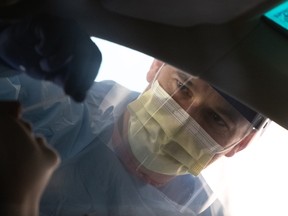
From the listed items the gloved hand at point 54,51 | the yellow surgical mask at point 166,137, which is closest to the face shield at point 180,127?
the yellow surgical mask at point 166,137

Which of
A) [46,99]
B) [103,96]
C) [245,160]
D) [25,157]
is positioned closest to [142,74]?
[103,96]

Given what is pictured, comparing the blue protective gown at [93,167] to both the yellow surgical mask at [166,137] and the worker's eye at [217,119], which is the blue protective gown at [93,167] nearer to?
the yellow surgical mask at [166,137]

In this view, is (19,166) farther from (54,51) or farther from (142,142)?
(142,142)

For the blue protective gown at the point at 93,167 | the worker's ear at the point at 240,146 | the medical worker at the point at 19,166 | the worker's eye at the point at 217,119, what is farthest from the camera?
the worker's ear at the point at 240,146

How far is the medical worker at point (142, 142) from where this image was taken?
2.05ft

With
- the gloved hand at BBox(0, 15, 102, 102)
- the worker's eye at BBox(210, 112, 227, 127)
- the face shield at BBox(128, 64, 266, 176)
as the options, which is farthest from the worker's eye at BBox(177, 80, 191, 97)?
the gloved hand at BBox(0, 15, 102, 102)

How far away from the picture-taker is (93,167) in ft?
2.40

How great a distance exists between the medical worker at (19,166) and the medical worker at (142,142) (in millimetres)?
137

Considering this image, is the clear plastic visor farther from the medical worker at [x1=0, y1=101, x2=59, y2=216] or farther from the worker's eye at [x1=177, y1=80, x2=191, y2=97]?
the medical worker at [x1=0, y1=101, x2=59, y2=216]

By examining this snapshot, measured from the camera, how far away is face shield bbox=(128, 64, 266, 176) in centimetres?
77

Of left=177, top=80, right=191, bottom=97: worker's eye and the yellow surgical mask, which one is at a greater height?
left=177, top=80, right=191, bottom=97: worker's eye

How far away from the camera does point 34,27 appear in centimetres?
45

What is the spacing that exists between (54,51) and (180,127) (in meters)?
0.41

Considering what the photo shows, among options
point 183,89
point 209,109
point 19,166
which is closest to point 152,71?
point 183,89
